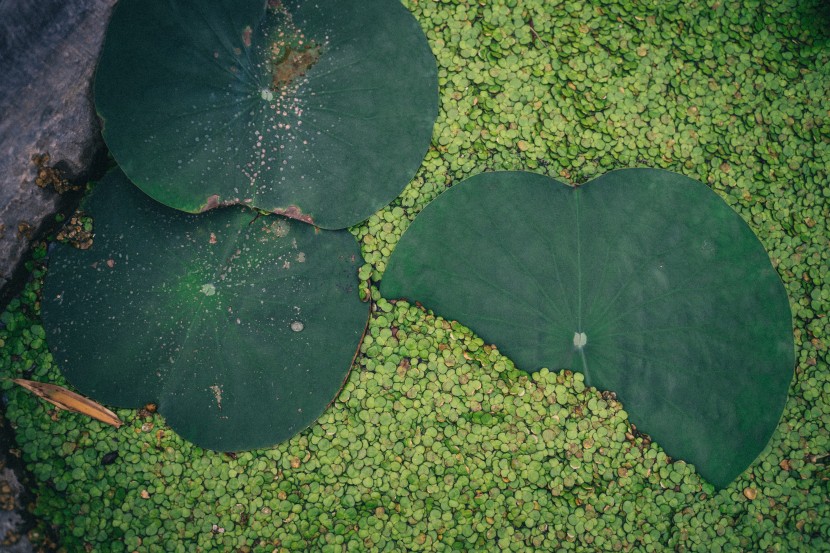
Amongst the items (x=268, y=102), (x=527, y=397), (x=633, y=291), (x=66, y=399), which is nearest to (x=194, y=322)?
(x=66, y=399)

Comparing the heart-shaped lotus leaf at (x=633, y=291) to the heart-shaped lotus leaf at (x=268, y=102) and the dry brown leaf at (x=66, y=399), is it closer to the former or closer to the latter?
the heart-shaped lotus leaf at (x=268, y=102)

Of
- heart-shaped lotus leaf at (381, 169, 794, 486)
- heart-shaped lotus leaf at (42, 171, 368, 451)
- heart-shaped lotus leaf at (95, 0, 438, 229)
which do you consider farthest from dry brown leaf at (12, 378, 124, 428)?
heart-shaped lotus leaf at (381, 169, 794, 486)

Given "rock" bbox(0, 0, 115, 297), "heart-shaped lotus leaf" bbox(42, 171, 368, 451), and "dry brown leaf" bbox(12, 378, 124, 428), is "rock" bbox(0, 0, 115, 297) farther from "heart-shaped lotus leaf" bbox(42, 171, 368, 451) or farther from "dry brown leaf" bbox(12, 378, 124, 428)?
"dry brown leaf" bbox(12, 378, 124, 428)

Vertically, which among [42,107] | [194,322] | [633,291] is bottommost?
[633,291]

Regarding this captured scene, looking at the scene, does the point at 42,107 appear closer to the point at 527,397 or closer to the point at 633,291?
the point at 527,397

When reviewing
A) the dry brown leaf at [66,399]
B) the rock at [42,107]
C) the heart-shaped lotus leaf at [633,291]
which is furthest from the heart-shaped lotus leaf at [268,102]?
the dry brown leaf at [66,399]
